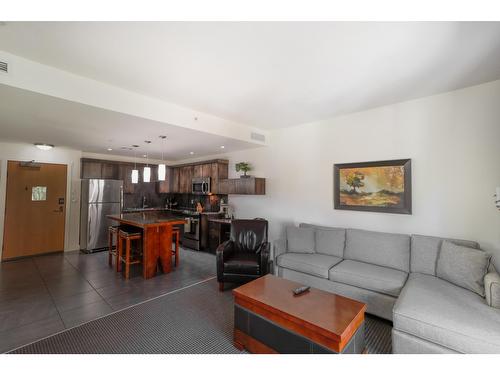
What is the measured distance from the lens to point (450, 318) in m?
1.68

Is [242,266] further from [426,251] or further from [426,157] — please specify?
[426,157]

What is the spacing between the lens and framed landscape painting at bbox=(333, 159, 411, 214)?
307cm

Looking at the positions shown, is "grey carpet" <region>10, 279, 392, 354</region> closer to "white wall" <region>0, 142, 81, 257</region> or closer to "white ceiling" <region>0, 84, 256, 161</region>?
"white ceiling" <region>0, 84, 256, 161</region>

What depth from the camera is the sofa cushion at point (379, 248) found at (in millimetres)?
2773

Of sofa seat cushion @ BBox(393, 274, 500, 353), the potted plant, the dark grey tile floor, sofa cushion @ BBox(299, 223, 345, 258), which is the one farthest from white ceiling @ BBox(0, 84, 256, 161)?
sofa seat cushion @ BBox(393, 274, 500, 353)

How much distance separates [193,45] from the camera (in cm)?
188

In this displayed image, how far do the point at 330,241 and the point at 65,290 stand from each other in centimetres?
389

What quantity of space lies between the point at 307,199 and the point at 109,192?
15.8 feet

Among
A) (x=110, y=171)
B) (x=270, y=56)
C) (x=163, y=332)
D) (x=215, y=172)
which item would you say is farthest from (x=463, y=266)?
(x=110, y=171)

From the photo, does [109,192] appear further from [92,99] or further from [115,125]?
[92,99]

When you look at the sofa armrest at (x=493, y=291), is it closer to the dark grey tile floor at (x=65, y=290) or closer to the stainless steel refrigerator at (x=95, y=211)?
the dark grey tile floor at (x=65, y=290)
